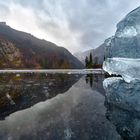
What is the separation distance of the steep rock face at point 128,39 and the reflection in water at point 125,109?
2280 millimetres

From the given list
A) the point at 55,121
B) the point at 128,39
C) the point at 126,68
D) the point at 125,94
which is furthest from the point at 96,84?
the point at 55,121

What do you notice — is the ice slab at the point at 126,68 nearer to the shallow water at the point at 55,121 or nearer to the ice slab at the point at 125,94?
the ice slab at the point at 125,94

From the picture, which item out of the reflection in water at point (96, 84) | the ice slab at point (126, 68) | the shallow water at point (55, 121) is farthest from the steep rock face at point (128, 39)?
the reflection in water at point (96, 84)

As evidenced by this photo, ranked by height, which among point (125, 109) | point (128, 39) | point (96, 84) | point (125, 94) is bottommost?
point (96, 84)

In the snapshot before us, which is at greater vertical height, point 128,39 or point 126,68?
point 128,39

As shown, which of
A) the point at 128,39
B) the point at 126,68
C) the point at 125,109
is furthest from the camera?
the point at 128,39

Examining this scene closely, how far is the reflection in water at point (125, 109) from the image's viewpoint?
11719 millimetres

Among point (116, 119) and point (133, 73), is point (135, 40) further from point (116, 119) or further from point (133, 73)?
point (116, 119)

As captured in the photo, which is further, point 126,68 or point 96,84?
point 96,84

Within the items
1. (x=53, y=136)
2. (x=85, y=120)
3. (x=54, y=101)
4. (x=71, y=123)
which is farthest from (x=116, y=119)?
(x=54, y=101)

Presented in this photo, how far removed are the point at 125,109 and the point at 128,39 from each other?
16.0 ft

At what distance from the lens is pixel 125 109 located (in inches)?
605

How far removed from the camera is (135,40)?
661 inches

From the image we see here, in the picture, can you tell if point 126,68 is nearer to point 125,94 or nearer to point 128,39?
point 125,94
